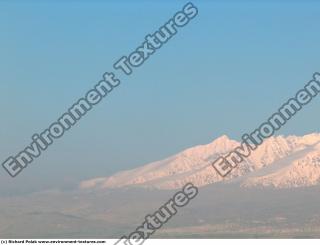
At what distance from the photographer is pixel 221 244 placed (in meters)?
17.5

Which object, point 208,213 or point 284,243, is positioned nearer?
point 284,243

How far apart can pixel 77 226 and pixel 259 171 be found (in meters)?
86.4

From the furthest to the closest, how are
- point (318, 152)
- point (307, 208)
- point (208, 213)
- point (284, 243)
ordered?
1. point (318, 152)
2. point (307, 208)
3. point (208, 213)
4. point (284, 243)

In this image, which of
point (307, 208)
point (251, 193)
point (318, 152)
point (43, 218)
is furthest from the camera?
point (318, 152)

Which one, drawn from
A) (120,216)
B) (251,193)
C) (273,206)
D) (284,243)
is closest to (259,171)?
(251,193)

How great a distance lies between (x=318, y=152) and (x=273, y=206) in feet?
172

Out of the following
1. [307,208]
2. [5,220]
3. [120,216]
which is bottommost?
[307,208]

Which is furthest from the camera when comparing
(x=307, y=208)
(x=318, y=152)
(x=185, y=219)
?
(x=318, y=152)

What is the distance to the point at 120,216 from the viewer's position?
278 feet

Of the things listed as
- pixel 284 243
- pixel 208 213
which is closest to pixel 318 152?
pixel 208 213

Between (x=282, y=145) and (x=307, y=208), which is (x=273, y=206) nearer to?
(x=307, y=208)

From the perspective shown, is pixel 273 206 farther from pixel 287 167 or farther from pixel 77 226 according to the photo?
pixel 287 167

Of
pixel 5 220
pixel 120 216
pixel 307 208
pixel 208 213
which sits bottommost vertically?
pixel 307 208

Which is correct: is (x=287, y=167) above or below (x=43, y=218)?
below
